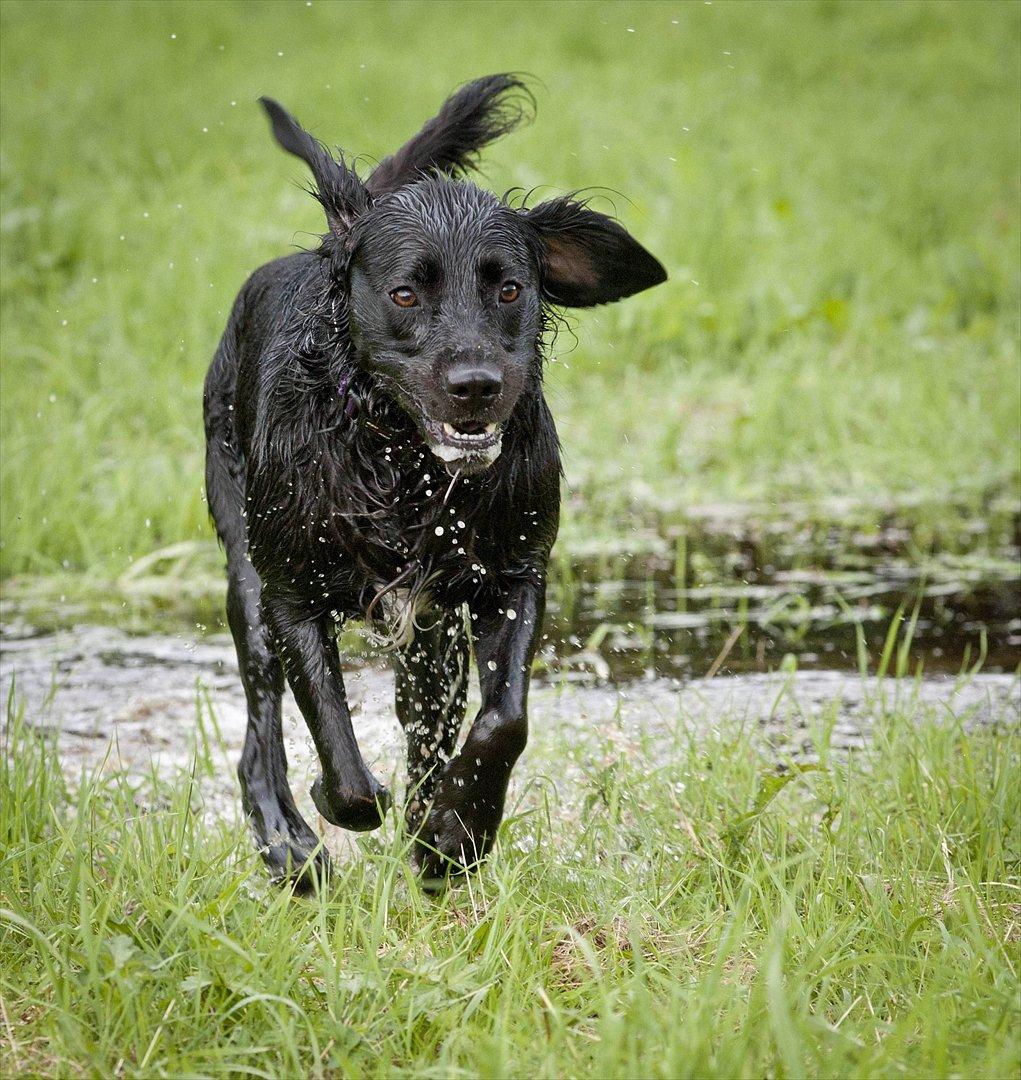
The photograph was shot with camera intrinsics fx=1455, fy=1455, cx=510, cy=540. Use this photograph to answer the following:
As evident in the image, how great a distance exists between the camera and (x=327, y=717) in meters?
3.10

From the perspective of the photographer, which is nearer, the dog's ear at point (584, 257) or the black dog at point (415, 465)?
the black dog at point (415, 465)

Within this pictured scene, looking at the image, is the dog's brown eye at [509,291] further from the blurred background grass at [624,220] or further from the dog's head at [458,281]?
the blurred background grass at [624,220]

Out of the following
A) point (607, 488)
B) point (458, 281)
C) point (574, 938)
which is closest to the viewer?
point (574, 938)

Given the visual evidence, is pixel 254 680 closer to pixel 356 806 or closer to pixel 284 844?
pixel 284 844

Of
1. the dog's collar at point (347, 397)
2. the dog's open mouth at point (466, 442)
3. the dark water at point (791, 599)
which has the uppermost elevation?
the dog's collar at point (347, 397)

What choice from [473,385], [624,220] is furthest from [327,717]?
[624,220]

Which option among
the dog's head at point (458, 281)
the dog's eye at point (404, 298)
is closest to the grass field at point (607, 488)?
the dog's head at point (458, 281)

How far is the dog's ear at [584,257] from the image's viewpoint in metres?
3.30

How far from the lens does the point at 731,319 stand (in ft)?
26.7

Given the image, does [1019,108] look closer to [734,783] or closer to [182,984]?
[734,783]

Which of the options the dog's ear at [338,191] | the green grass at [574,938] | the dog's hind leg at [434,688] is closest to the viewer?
the green grass at [574,938]

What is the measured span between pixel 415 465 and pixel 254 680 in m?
0.76

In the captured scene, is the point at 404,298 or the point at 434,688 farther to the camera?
the point at 434,688

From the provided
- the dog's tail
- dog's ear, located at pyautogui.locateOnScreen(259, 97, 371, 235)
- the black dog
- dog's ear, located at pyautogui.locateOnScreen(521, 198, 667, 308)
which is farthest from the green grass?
the dog's tail
